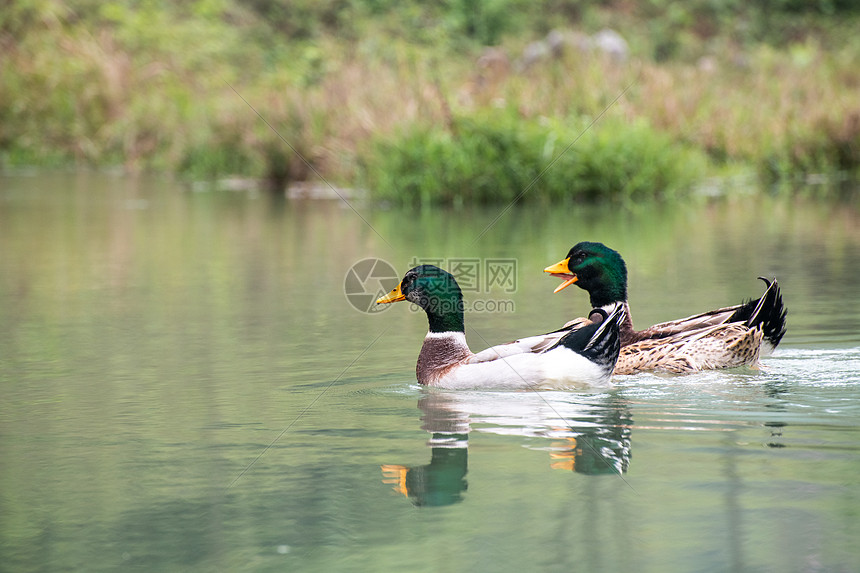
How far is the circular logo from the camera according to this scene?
10.3 meters

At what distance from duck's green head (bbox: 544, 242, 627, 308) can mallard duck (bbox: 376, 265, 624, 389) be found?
571 millimetres

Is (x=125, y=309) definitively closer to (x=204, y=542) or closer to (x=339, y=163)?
(x=204, y=542)

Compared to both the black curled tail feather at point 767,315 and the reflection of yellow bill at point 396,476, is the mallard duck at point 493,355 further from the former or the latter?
the reflection of yellow bill at point 396,476

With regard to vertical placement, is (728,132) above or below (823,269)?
above

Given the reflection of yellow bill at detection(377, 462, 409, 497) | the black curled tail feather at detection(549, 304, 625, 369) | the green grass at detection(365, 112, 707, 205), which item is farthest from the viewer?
the green grass at detection(365, 112, 707, 205)

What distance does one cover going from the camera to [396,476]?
5.11m

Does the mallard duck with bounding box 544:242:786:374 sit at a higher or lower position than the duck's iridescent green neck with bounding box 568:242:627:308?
lower

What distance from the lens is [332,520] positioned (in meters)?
4.56

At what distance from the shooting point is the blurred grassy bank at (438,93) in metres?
18.2

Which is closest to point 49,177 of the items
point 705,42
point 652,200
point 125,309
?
point 652,200

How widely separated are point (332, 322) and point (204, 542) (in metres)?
4.96

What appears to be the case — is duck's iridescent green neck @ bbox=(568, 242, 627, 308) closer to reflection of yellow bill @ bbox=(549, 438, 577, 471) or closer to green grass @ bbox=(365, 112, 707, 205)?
reflection of yellow bill @ bbox=(549, 438, 577, 471)
